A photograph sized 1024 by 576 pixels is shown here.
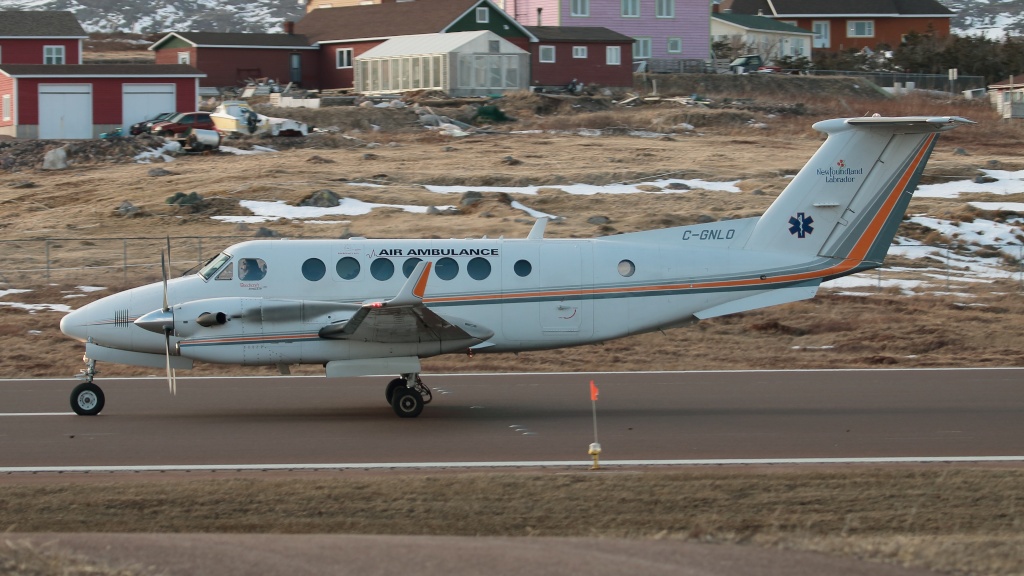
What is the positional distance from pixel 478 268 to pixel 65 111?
1680 inches

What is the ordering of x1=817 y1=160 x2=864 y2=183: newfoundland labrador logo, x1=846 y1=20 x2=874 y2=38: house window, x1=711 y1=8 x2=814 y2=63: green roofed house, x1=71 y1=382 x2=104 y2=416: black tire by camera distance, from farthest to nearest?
x1=846 y1=20 x2=874 y2=38: house window < x1=711 y1=8 x2=814 y2=63: green roofed house < x1=817 y1=160 x2=864 y2=183: newfoundland labrador logo < x1=71 y1=382 x2=104 y2=416: black tire

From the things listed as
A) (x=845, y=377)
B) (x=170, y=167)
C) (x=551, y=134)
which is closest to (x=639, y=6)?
(x=551, y=134)

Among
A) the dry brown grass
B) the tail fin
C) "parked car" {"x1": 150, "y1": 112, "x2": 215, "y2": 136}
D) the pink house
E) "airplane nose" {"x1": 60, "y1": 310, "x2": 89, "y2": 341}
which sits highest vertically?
the pink house

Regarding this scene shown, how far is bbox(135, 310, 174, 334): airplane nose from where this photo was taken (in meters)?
16.6

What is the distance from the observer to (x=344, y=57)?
72438 mm

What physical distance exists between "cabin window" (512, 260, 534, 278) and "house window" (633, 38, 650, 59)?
61.4 m

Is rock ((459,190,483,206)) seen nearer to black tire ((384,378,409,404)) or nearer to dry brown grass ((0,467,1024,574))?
black tire ((384,378,409,404))

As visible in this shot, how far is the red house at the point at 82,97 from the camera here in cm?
5347

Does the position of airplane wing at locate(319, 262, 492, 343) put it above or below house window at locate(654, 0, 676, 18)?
below

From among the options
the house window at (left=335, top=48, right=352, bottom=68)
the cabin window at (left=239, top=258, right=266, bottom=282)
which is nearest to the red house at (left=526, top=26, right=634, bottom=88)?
the house window at (left=335, top=48, right=352, bottom=68)

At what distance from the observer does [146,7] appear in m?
164

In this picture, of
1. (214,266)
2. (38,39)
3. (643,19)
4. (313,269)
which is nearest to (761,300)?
(313,269)

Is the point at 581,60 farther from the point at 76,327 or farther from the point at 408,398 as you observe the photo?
the point at 76,327

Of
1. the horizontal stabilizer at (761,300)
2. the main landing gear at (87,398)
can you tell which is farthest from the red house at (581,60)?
the main landing gear at (87,398)
